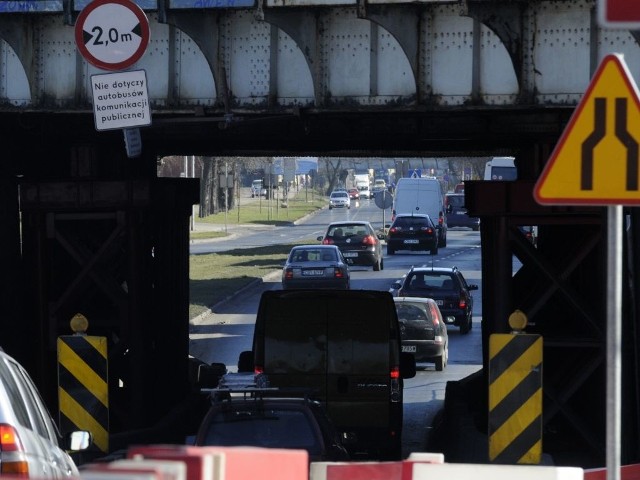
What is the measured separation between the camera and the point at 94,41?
13.9 metres

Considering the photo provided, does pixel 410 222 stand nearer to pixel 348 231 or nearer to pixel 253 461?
pixel 348 231

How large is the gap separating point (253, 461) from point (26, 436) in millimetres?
1649

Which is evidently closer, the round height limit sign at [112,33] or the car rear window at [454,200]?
the round height limit sign at [112,33]

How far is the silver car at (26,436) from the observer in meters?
7.52

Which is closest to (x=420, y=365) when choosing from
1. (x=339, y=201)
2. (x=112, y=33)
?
(x=112, y=33)

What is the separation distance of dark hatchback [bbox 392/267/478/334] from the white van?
3347 cm

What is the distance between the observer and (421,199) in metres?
67.6

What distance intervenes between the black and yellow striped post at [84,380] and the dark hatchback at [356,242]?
34.4 m

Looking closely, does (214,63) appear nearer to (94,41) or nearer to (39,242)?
(94,41)

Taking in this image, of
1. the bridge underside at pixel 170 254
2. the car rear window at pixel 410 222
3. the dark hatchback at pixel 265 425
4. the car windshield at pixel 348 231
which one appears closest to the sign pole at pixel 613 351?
the dark hatchback at pixel 265 425

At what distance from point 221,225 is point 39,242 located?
235 ft

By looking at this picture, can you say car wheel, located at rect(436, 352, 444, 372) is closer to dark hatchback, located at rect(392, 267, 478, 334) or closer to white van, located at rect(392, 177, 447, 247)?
dark hatchback, located at rect(392, 267, 478, 334)

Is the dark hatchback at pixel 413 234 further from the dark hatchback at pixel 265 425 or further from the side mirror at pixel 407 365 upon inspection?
the dark hatchback at pixel 265 425

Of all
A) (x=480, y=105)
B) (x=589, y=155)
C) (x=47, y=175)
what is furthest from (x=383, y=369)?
(x=589, y=155)
